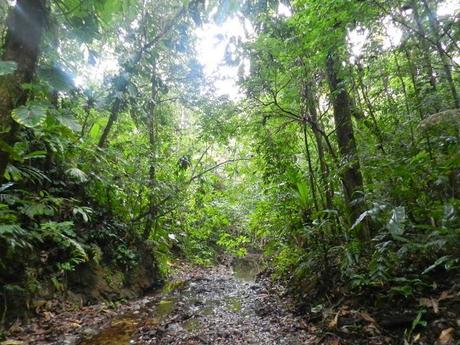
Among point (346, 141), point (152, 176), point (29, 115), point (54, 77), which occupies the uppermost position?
point (152, 176)

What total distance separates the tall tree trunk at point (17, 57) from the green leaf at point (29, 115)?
167 millimetres

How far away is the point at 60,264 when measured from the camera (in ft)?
15.7

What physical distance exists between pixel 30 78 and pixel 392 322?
3.53 meters

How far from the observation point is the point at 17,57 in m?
2.35

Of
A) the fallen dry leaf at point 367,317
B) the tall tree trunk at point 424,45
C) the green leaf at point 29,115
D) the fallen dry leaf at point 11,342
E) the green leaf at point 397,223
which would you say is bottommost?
the fallen dry leaf at point 11,342

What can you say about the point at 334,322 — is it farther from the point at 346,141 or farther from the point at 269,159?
the point at 269,159

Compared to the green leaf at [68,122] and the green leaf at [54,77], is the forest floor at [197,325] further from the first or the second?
the green leaf at [54,77]

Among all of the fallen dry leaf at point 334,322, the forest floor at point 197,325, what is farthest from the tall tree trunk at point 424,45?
the forest floor at point 197,325

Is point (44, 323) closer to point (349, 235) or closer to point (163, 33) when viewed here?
point (349, 235)

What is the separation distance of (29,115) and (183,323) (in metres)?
3.35

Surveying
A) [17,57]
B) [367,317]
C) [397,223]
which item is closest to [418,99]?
[397,223]

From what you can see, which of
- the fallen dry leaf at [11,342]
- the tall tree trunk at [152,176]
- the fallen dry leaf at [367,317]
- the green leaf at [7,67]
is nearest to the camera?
the green leaf at [7,67]

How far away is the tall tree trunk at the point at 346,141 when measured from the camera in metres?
4.31

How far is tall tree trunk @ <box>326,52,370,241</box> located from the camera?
431 centimetres
